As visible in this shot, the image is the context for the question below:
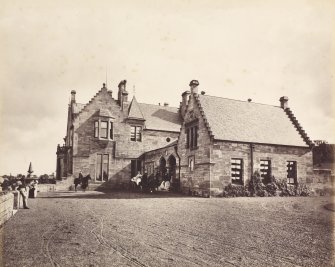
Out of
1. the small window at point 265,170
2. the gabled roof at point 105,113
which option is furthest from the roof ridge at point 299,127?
the gabled roof at point 105,113

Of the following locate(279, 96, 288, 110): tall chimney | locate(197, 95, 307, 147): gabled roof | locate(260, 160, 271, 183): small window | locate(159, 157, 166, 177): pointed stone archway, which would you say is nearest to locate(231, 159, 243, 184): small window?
locate(197, 95, 307, 147): gabled roof

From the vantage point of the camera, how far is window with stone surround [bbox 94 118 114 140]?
3191 cm

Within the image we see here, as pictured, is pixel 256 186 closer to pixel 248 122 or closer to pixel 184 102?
pixel 248 122

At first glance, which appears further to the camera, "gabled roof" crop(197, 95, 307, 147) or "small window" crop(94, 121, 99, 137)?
"small window" crop(94, 121, 99, 137)

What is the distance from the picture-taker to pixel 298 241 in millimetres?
8281

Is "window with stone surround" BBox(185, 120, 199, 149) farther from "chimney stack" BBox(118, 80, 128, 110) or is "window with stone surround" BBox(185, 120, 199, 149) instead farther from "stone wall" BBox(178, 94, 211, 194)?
"chimney stack" BBox(118, 80, 128, 110)

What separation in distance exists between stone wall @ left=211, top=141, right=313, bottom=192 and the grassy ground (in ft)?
27.0

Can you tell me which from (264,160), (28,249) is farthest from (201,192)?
(28,249)

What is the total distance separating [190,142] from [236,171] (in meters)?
4.20

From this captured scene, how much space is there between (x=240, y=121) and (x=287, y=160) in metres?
4.60

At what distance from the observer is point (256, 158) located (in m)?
22.6

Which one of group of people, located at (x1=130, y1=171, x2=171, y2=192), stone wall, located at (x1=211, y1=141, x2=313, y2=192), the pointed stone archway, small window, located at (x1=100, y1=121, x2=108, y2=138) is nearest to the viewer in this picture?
stone wall, located at (x1=211, y1=141, x2=313, y2=192)

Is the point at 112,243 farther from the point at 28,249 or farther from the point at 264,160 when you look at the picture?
the point at 264,160

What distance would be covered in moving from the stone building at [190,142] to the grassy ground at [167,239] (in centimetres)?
→ 910
